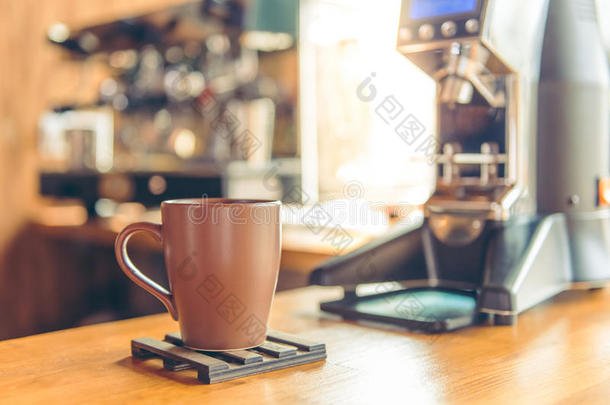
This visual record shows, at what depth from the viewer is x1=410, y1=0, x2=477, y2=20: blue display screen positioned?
81cm

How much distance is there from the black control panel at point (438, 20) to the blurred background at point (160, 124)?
1627 millimetres

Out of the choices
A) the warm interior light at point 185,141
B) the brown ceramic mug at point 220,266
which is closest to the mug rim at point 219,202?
the brown ceramic mug at point 220,266

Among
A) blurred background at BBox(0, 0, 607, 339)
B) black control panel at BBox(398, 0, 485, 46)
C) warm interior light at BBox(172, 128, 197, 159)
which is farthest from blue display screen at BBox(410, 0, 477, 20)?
warm interior light at BBox(172, 128, 197, 159)

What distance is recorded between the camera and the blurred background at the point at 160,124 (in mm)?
2756

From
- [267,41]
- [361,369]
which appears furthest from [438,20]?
[267,41]

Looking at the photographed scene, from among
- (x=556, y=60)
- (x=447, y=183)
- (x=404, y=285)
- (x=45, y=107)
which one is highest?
(x=45, y=107)

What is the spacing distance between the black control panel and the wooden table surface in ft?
1.14

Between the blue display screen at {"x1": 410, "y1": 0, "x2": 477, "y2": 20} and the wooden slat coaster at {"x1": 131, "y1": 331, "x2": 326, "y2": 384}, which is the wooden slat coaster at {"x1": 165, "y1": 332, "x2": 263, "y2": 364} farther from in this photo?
the blue display screen at {"x1": 410, "y1": 0, "x2": 477, "y2": 20}

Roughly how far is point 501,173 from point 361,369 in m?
0.40

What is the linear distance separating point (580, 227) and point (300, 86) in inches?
87.2

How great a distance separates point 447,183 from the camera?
0.90 m

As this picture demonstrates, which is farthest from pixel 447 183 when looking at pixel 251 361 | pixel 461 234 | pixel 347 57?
pixel 347 57

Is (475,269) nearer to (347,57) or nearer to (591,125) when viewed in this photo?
(591,125)

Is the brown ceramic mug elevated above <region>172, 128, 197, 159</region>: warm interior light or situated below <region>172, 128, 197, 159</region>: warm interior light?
below
